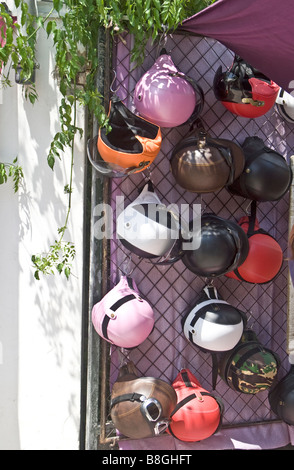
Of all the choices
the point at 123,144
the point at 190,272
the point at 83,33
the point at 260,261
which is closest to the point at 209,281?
the point at 190,272

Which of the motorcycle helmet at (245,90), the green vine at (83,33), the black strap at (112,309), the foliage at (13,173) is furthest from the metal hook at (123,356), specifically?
the motorcycle helmet at (245,90)

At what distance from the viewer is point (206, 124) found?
132 inches

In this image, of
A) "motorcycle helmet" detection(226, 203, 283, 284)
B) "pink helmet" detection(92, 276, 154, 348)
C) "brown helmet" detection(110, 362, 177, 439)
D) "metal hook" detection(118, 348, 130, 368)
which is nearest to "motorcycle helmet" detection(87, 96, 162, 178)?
"pink helmet" detection(92, 276, 154, 348)

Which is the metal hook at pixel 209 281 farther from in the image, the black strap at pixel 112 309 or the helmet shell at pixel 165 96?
the helmet shell at pixel 165 96

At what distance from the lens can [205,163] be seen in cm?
296

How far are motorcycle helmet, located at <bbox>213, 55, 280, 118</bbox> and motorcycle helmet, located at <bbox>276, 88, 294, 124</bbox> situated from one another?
7.9 inches

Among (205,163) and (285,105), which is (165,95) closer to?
(205,163)

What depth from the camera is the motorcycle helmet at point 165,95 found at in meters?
2.93

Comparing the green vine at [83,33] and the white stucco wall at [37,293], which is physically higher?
the green vine at [83,33]

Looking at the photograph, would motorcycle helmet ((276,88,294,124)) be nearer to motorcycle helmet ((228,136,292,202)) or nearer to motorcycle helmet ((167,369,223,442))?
motorcycle helmet ((228,136,292,202))

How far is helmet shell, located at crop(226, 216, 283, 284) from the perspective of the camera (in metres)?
3.19

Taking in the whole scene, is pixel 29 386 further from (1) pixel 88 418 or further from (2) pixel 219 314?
(2) pixel 219 314

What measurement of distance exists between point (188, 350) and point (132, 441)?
640 millimetres

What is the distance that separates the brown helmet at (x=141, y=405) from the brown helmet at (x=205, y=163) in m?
1.15
